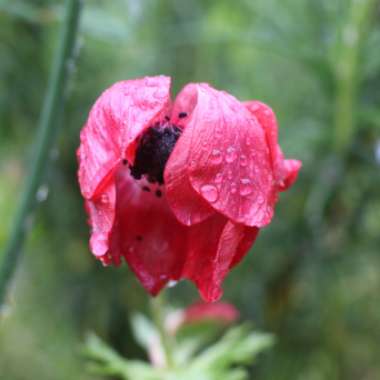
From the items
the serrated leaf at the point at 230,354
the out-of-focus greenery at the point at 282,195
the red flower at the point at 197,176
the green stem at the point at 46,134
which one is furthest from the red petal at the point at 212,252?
the out-of-focus greenery at the point at 282,195

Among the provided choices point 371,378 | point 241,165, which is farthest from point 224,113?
point 371,378

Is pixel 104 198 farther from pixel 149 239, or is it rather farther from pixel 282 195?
pixel 282 195

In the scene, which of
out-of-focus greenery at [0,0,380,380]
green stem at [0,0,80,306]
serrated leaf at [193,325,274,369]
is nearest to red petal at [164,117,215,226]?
green stem at [0,0,80,306]

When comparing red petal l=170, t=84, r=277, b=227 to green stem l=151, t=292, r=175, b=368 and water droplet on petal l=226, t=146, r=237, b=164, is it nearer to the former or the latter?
water droplet on petal l=226, t=146, r=237, b=164

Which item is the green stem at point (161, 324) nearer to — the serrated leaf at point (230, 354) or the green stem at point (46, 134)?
the serrated leaf at point (230, 354)

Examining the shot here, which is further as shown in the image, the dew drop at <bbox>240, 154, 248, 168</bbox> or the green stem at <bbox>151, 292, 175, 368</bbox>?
the green stem at <bbox>151, 292, 175, 368</bbox>

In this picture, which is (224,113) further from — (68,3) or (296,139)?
(296,139)
